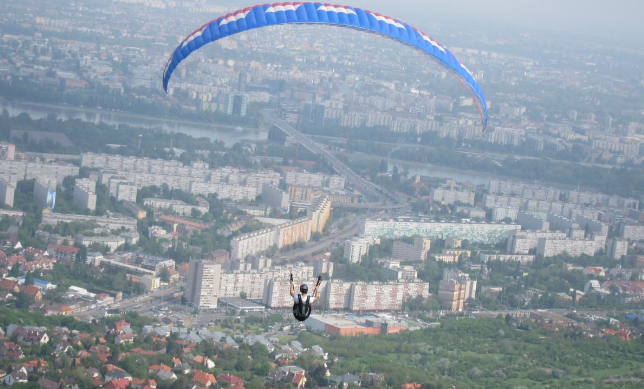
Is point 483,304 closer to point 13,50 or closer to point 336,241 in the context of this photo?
point 336,241

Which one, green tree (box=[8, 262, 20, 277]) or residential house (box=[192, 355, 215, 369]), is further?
green tree (box=[8, 262, 20, 277])

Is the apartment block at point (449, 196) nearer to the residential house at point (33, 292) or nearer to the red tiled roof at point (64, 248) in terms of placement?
the red tiled roof at point (64, 248)

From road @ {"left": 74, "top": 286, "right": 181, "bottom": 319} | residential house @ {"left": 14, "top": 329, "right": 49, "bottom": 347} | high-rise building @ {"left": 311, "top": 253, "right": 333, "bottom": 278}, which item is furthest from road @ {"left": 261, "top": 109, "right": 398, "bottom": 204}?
residential house @ {"left": 14, "top": 329, "right": 49, "bottom": 347}

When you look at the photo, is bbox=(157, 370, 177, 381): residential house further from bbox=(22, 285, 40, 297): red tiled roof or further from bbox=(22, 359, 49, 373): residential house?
bbox=(22, 285, 40, 297): red tiled roof

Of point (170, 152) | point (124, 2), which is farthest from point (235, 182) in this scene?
point (124, 2)

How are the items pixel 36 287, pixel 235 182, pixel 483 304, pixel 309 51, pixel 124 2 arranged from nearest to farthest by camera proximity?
pixel 36 287 → pixel 483 304 → pixel 235 182 → pixel 309 51 → pixel 124 2

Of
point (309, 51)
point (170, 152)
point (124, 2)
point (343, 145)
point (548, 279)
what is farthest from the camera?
point (124, 2)

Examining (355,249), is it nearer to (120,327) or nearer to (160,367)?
(120,327)
